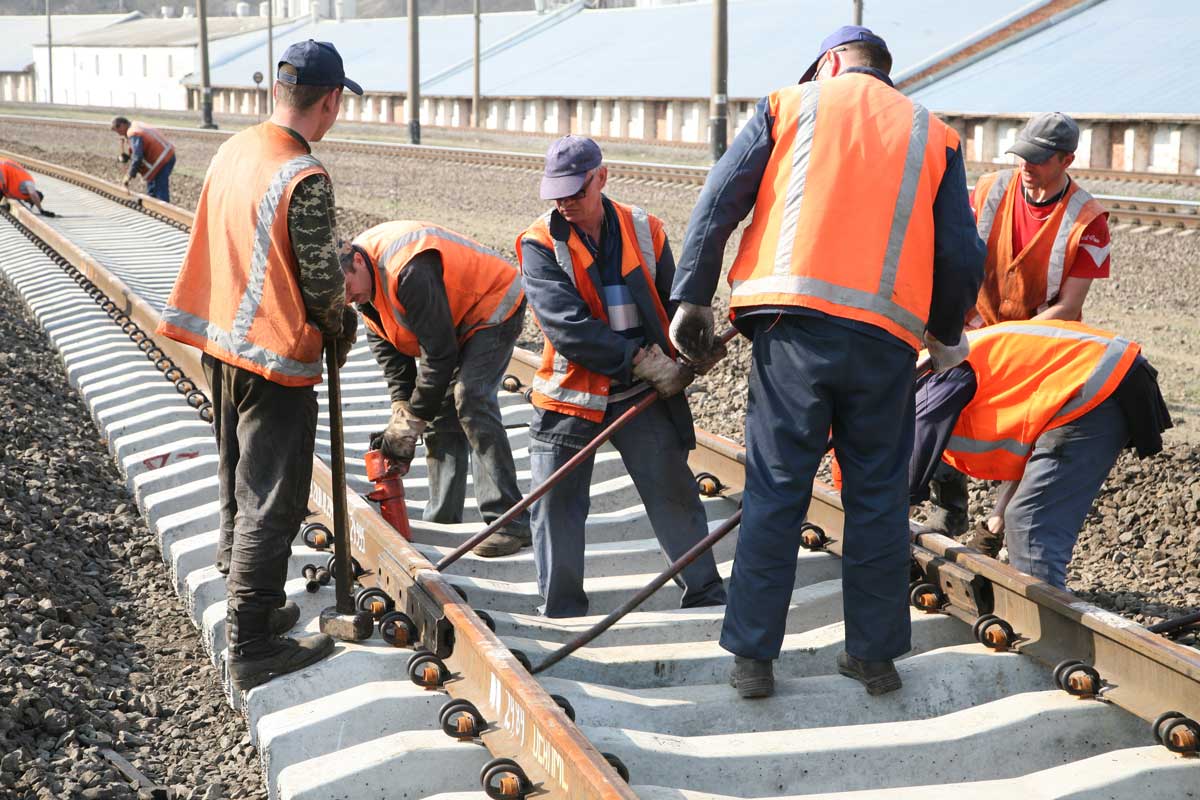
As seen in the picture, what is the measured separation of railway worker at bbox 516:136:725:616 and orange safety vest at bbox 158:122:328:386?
0.90m

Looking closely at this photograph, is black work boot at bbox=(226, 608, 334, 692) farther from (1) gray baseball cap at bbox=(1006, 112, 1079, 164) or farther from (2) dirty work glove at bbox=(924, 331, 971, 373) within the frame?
(1) gray baseball cap at bbox=(1006, 112, 1079, 164)

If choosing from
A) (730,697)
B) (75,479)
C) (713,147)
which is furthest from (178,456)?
(713,147)

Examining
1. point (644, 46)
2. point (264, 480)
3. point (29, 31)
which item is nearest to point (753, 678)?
point (264, 480)

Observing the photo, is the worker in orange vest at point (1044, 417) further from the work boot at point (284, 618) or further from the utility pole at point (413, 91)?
the utility pole at point (413, 91)

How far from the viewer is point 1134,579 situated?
5602 mm

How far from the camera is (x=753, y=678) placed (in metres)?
3.95

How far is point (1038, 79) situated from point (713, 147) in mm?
8749

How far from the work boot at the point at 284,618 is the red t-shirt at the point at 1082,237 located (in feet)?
9.69

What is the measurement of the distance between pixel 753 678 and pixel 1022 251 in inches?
84.1

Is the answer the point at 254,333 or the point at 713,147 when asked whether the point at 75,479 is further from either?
the point at 713,147

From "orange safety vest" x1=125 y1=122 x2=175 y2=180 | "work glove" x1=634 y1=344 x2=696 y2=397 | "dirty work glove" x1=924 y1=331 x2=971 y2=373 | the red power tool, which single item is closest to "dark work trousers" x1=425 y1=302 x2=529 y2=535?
the red power tool

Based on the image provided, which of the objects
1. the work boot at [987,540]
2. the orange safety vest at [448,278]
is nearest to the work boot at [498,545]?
the orange safety vest at [448,278]

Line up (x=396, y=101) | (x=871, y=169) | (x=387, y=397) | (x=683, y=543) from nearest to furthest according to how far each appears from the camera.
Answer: (x=871, y=169) → (x=683, y=543) → (x=387, y=397) → (x=396, y=101)

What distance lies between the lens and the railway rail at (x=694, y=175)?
15.1m
